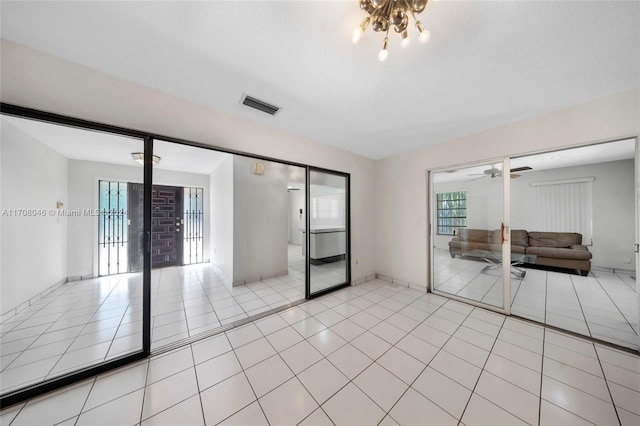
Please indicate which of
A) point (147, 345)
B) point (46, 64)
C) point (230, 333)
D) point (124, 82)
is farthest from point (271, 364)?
point (46, 64)

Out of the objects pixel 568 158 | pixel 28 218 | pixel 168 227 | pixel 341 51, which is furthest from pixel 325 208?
pixel 568 158

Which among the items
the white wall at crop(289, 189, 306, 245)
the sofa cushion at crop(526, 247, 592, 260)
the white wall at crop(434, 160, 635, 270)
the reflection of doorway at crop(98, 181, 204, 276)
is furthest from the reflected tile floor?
the white wall at crop(289, 189, 306, 245)

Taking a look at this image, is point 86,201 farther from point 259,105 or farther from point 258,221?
point 258,221

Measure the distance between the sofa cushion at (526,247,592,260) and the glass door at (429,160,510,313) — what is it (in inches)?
77.6

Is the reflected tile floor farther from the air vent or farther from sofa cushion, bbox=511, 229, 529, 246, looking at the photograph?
sofa cushion, bbox=511, 229, 529, 246

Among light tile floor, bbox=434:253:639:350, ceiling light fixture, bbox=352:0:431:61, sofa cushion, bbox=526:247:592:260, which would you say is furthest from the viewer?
sofa cushion, bbox=526:247:592:260

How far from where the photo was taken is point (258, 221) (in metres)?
4.08

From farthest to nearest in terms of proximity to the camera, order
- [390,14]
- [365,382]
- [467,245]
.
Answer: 1. [467,245]
2. [365,382]
3. [390,14]

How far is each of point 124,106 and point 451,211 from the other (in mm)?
4595

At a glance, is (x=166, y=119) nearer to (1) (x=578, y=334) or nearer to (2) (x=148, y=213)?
(2) (x=148, y=213)

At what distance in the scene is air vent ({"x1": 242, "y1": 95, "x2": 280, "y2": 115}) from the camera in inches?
83.4

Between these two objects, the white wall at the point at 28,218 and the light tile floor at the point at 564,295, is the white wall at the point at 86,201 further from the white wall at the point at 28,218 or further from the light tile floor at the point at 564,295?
the light tile floor at the point at 564,295

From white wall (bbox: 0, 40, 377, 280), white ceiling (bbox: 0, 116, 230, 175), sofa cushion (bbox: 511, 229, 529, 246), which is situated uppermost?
white wall (bbox: 0, 40, 377, 280)

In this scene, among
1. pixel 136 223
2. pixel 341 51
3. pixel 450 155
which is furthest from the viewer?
pixel 450 155
